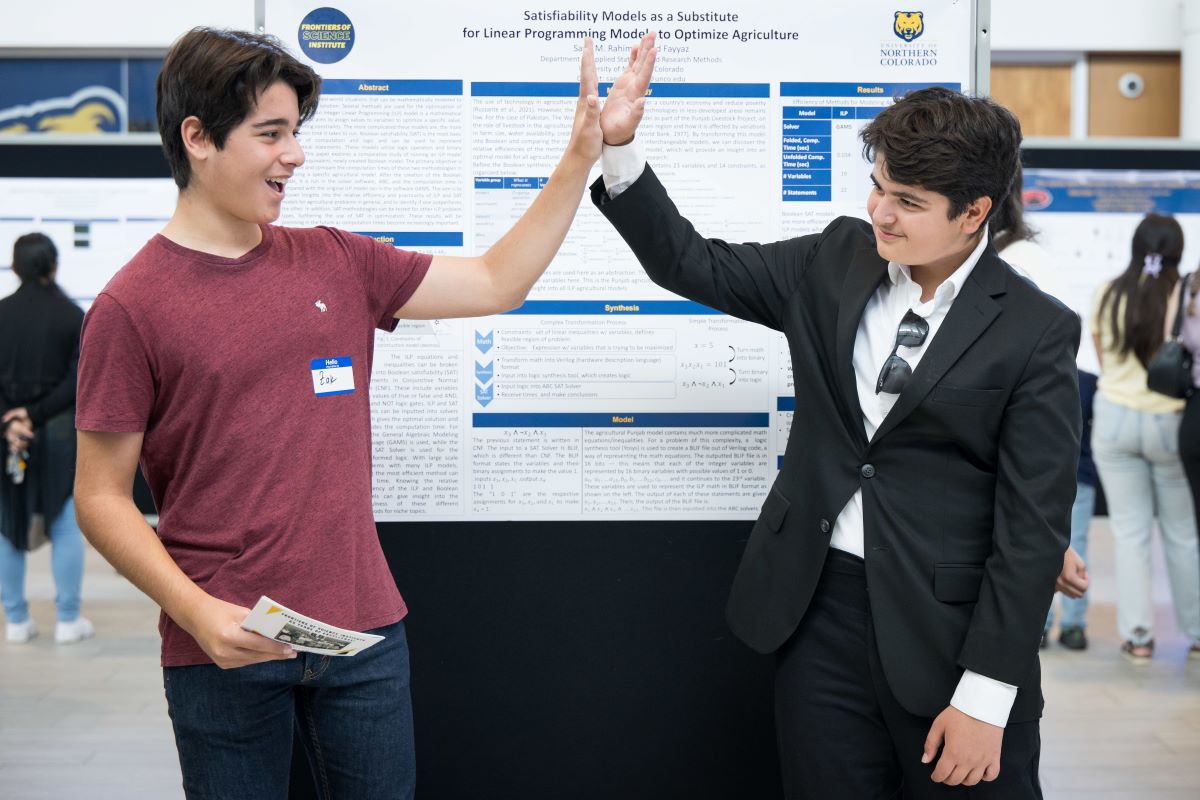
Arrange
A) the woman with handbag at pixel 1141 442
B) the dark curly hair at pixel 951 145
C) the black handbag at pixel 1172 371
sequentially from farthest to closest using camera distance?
the woman with handbag at pixel 1141 442 < the black handbag at pixel 1172 371 < the dark curly hair at pixel 951 145

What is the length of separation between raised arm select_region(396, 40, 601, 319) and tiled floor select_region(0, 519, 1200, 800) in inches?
86.7

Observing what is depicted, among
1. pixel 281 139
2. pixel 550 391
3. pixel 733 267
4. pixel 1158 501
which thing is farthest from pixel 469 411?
pixel 1158 501

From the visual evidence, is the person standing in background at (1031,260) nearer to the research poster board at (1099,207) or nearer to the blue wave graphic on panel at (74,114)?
the research poster board at (1099,207)

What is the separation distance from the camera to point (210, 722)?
1.53 metres

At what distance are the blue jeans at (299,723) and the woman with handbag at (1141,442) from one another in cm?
350

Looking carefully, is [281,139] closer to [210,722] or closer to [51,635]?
[210,722]

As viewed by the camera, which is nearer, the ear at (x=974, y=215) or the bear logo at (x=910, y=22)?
the ear at (x=974, y=215)

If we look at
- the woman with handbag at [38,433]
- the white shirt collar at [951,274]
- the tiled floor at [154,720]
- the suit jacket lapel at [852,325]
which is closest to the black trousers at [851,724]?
the suit jacket lapel at [852,325]

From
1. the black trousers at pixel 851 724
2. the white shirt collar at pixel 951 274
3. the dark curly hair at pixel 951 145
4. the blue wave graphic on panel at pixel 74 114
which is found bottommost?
the black trousers at pixel 851 724

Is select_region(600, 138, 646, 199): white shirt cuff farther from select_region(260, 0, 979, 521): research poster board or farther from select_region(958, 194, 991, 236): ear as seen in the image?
select_region(260, 0, 979, 521): research poster board

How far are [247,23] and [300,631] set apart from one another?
6145 millimetres

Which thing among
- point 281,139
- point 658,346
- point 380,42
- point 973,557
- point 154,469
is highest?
point 380,42

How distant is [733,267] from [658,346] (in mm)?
568

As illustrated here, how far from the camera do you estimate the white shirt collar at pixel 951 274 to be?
163 centimetres
